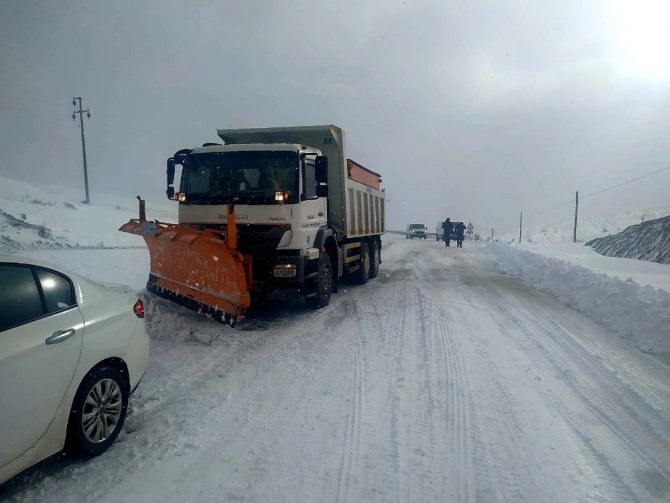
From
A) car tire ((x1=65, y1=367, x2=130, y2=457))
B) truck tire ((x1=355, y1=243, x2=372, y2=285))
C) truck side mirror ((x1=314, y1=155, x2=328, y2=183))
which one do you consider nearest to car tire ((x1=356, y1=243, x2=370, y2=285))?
truck tire ((x1=355, y1=243, x2=372, y2=285))

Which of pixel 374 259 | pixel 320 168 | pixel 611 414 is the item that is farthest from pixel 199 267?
pixel 374 259

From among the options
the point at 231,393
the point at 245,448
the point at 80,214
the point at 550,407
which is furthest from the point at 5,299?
the point at 80,214

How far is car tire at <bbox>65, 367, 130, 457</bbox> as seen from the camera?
3543 millimetres

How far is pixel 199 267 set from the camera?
7.58 metres

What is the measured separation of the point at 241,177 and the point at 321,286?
2502 millimetres

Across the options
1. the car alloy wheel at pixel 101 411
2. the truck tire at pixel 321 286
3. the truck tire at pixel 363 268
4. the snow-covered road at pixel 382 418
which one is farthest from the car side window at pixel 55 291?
the truck tire at pixel 363 268

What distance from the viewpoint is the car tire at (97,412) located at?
3.54m

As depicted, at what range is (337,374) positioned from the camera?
566cm

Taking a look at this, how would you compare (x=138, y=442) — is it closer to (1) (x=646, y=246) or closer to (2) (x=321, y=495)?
(2) (x=321, y=495)

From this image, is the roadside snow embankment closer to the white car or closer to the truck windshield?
the truck windshield

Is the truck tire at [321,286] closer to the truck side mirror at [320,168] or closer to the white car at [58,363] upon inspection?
the truck side mirror at [320,168]

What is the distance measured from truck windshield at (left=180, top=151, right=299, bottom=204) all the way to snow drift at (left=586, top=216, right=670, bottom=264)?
1628 cm

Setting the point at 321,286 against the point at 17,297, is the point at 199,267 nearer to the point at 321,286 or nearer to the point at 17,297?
the point at 321,286

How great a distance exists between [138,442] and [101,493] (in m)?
0.73
